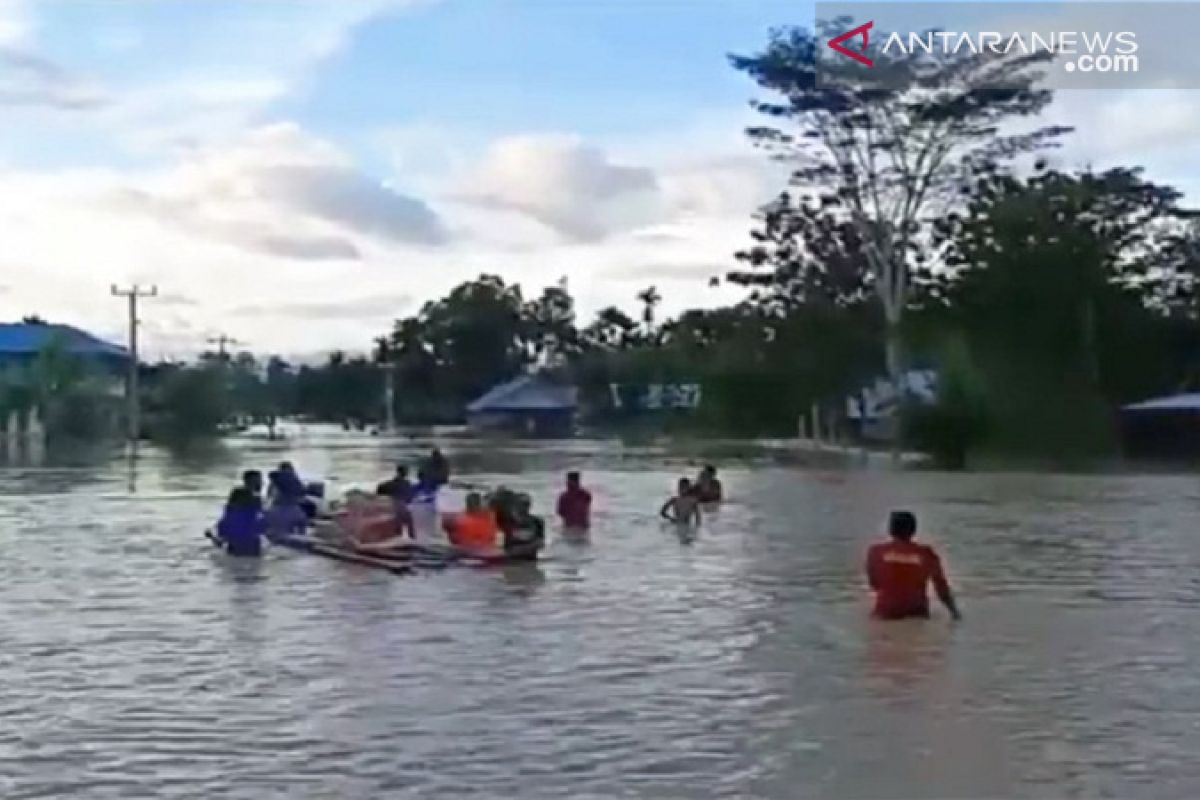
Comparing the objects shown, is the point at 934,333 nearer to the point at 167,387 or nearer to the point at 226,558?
the point at 226,558

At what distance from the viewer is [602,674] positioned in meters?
12.0

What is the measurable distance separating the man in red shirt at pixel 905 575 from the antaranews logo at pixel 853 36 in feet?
141

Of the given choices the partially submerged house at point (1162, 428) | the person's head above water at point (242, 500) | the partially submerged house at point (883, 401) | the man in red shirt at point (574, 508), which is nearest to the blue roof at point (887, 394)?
the partially submerged house at point (883, 401)

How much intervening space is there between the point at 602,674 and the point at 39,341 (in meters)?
94.3

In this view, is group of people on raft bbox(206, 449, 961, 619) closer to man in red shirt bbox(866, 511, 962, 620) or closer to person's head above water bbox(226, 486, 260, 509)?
person's head above water bbox(226, 486, 260, 509)

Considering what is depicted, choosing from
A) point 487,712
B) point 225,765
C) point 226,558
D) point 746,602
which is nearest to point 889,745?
point 487,712

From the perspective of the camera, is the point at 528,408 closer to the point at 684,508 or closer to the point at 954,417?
the point at 954,417

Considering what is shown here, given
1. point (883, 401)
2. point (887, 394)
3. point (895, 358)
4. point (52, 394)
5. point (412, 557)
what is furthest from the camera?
point (52, 394)

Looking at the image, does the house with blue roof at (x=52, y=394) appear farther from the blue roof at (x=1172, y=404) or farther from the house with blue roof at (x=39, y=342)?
the blue roof at (x=1172, y=404)

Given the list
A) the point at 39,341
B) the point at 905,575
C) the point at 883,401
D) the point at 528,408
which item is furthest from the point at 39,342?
the point at 905,575

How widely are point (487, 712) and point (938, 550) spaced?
1254cm

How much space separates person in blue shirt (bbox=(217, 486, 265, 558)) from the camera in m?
20.3

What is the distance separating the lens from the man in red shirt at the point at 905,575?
14.2 m

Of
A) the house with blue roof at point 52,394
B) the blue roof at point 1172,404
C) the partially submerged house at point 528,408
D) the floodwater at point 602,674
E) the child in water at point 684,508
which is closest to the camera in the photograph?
the floodwater at point 602,674
